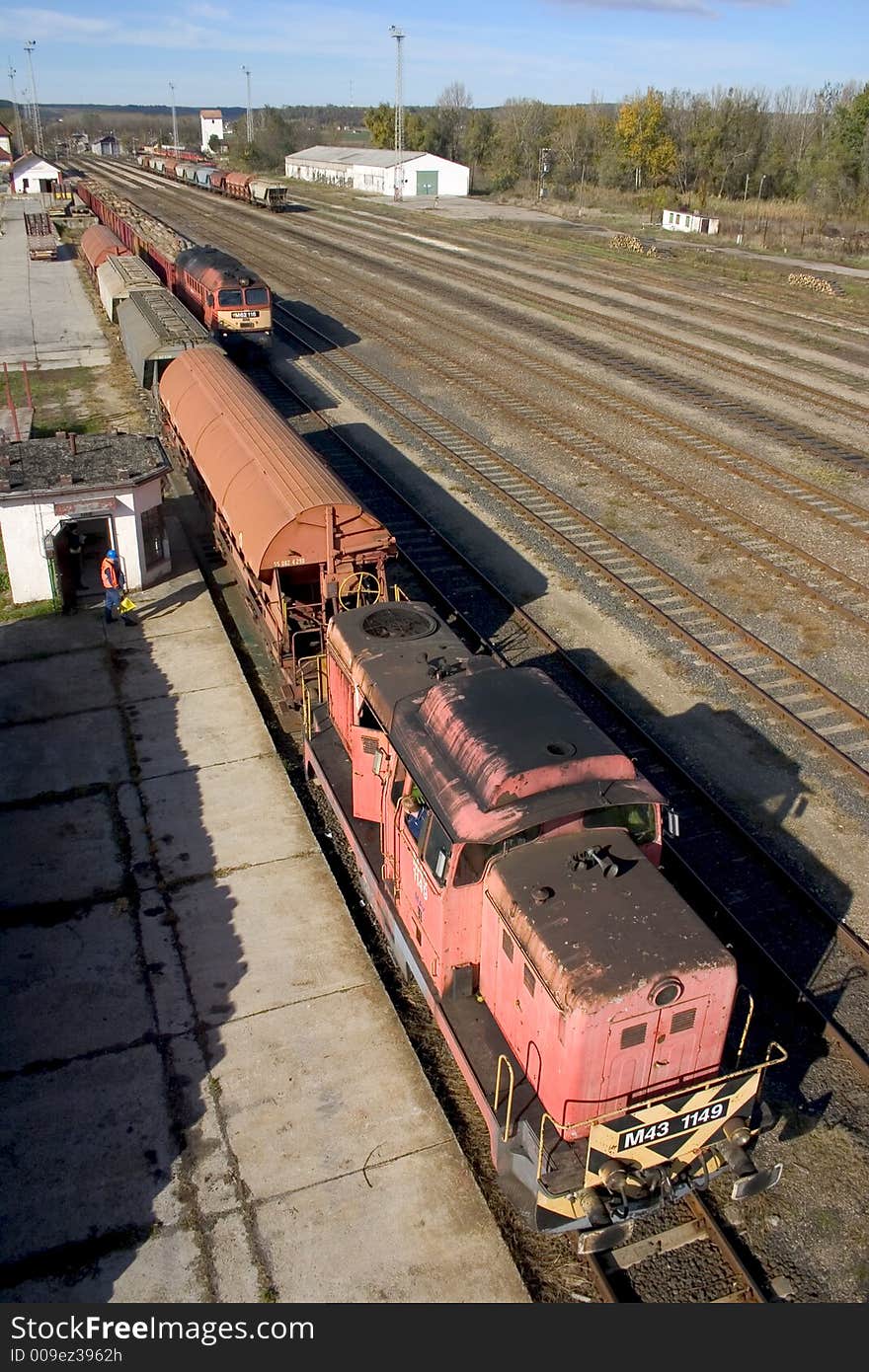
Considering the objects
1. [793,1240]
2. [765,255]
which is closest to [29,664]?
[793,1240]

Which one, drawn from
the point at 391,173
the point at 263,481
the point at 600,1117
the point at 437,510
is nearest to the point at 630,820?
the point at 600,1117

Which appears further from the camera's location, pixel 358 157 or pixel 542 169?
pixel 358 157

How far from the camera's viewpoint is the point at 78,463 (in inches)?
720

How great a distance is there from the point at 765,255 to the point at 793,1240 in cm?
6270

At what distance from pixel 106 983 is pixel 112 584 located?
8.81 metres

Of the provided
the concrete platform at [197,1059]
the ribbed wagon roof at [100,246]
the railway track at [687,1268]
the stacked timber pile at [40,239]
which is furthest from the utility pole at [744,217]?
the railway track at [687,1268]

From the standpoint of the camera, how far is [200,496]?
2153 centimetres

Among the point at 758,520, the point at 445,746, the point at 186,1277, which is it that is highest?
the point at 445,746

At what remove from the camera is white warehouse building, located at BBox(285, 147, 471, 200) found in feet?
312

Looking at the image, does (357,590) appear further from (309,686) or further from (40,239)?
(40,239)

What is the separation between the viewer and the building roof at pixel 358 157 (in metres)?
97.1

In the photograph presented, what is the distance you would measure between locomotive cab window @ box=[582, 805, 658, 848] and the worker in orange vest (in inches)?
470

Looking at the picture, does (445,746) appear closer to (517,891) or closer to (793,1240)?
(517,891)

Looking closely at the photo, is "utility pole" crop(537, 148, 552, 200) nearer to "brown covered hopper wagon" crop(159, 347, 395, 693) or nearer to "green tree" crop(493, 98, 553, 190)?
"green tree" crop(493, 98, 553, 190)
